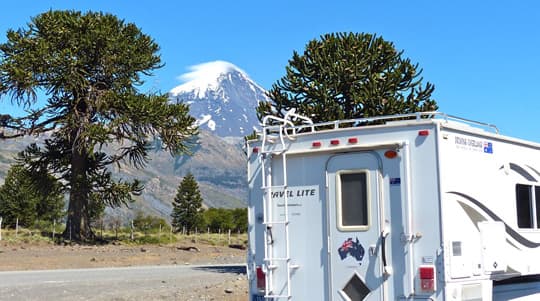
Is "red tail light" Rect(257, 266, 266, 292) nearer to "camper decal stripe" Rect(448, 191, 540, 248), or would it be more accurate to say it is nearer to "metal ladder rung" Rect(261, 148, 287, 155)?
"metal ladder rung" Rect(261, 148, 287, 155)

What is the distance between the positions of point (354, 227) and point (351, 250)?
274 millimetres

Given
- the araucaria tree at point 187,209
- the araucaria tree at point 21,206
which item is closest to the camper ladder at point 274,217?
the araucaria tree at point 21,206

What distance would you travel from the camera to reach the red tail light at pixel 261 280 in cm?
934

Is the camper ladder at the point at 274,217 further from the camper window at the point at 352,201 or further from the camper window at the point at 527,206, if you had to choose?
the camper window at the point at 527,206

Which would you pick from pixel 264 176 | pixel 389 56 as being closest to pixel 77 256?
pixel 389 56

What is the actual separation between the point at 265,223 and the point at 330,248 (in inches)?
38.0

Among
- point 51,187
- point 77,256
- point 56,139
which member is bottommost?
point 77,256

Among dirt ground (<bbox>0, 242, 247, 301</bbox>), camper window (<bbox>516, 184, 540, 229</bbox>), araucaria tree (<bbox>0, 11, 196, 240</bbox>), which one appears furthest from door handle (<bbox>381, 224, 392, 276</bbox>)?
araucaria tree (<bbox>0, 11, 196, 240</bbox>)

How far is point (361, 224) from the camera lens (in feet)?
28.4

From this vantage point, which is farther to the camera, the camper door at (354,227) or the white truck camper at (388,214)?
the camper door at (354,227)

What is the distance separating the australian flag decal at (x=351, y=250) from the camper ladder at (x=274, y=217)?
71cm

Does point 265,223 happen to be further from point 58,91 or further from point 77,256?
point 58,91

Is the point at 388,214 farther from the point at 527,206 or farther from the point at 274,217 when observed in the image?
the point at 527,206

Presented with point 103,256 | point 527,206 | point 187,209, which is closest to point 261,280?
point 527,206
